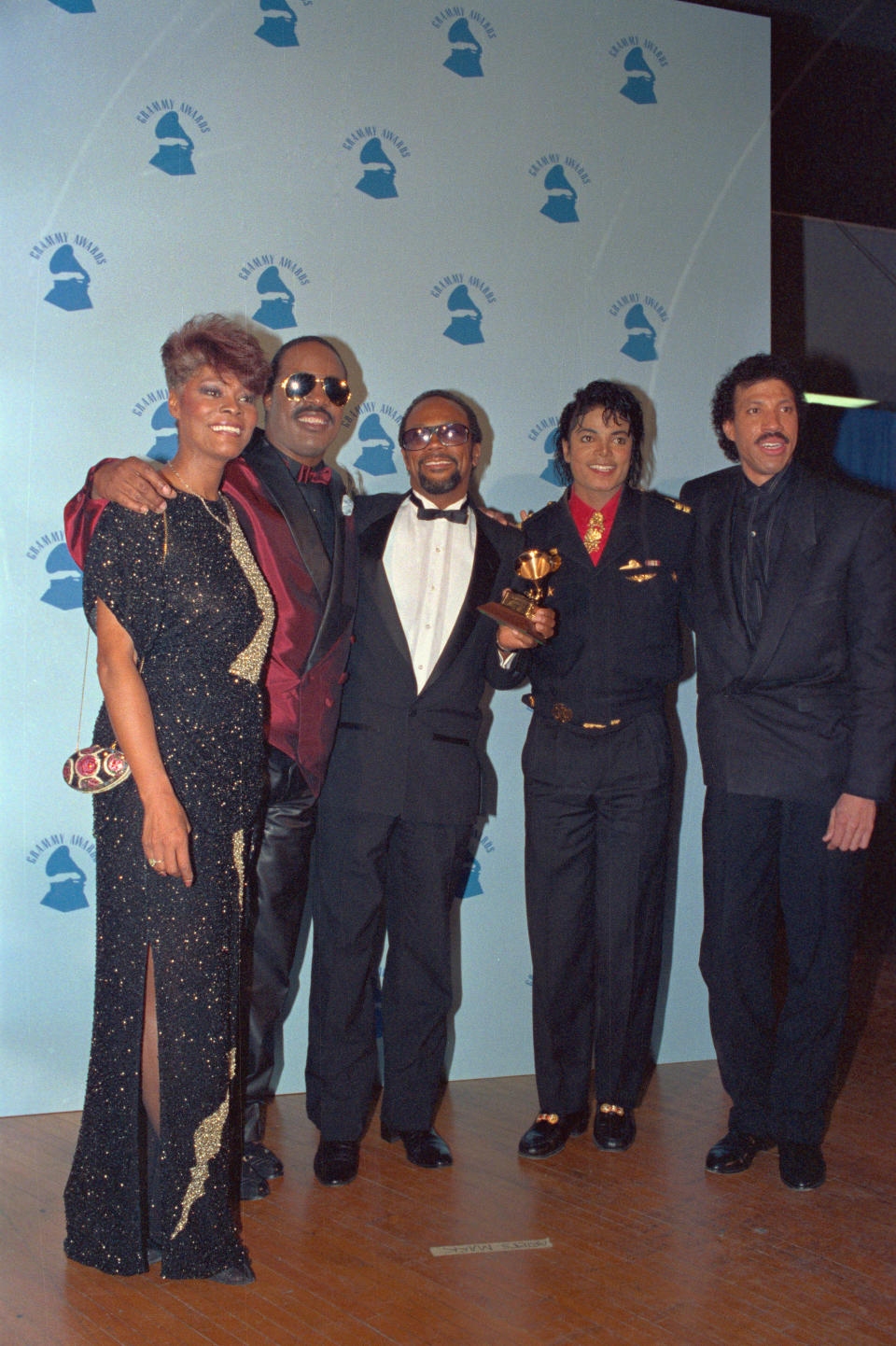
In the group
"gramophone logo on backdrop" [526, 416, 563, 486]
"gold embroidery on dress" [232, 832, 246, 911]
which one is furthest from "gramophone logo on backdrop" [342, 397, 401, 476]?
"gold embroidery on dress" [232, 832, 246, 911]

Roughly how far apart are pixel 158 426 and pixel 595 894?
1817 mm

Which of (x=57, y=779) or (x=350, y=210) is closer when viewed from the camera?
(x=57, y=779)

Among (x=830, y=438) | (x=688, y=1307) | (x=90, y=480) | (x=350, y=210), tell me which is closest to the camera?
(x=688, y=1307)

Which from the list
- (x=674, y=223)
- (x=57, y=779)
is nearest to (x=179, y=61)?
(x=674, y=223)

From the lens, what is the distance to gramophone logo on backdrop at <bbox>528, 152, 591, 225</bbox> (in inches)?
159

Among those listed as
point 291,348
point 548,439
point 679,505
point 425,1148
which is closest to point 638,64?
point 548,439

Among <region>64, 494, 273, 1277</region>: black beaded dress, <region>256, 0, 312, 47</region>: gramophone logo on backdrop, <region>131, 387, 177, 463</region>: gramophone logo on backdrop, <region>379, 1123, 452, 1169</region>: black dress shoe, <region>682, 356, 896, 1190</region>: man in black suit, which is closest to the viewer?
<region>64, 494, 273, 1277</region>: black beaded dress

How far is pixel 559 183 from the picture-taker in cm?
407

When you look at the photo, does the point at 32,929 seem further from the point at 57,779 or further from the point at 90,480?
the point at 90,480

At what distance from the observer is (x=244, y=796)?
101 inches

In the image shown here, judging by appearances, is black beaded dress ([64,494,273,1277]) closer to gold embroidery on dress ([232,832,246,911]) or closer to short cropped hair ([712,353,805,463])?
gold embroidery on dress ([232,832,246,911])

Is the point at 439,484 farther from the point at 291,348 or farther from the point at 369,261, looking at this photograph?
the point at 369,261

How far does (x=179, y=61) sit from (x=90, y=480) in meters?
1.66

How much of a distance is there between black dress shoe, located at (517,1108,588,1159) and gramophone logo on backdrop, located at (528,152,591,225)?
108 inches
